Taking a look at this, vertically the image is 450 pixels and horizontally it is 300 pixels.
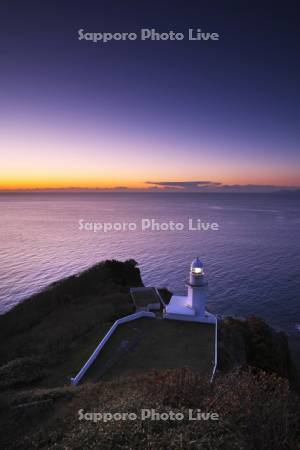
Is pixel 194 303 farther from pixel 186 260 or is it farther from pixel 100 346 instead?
pixel 186 260

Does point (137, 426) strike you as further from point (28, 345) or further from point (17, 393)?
point (28, 345)

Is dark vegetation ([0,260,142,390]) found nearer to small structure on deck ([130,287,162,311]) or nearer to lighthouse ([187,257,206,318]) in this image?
small structure on deck ([130,287,162,311])

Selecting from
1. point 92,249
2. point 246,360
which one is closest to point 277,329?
point 246,360

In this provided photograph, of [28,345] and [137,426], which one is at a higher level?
[137,426]

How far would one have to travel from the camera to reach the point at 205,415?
31.7 feet

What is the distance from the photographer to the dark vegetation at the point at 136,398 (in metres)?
8.95

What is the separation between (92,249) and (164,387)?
57757 millimetres

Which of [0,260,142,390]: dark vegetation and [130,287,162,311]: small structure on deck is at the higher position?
[130,287,162,311]: small structure on deck

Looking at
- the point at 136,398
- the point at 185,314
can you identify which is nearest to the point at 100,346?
the point at 185,314

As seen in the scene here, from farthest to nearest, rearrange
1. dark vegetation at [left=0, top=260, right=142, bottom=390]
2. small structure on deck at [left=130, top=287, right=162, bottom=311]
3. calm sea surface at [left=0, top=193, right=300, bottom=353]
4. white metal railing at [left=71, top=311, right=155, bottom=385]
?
calm sea surface at [left=0, top=193, right=300, bottom=353] → small structure on deck at [left=130, top=287, right=162, bottom=311] → dark vegetation at [left=0, top=260, right=142, bottom=390] → white metal railing at [left=71, top=311, right=155, bottom=385]

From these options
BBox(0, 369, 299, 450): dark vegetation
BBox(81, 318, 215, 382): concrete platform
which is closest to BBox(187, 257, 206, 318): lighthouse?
BBox(81, 318, 215, 382): concrete platform

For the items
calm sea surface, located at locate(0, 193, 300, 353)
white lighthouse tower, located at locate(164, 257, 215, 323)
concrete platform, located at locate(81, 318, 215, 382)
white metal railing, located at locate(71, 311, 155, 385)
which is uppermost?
white lighthouse tower, located at locate(164, 257, 215, 323)

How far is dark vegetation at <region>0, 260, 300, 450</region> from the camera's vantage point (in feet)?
29.3

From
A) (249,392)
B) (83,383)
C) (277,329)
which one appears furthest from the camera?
(277,329)
